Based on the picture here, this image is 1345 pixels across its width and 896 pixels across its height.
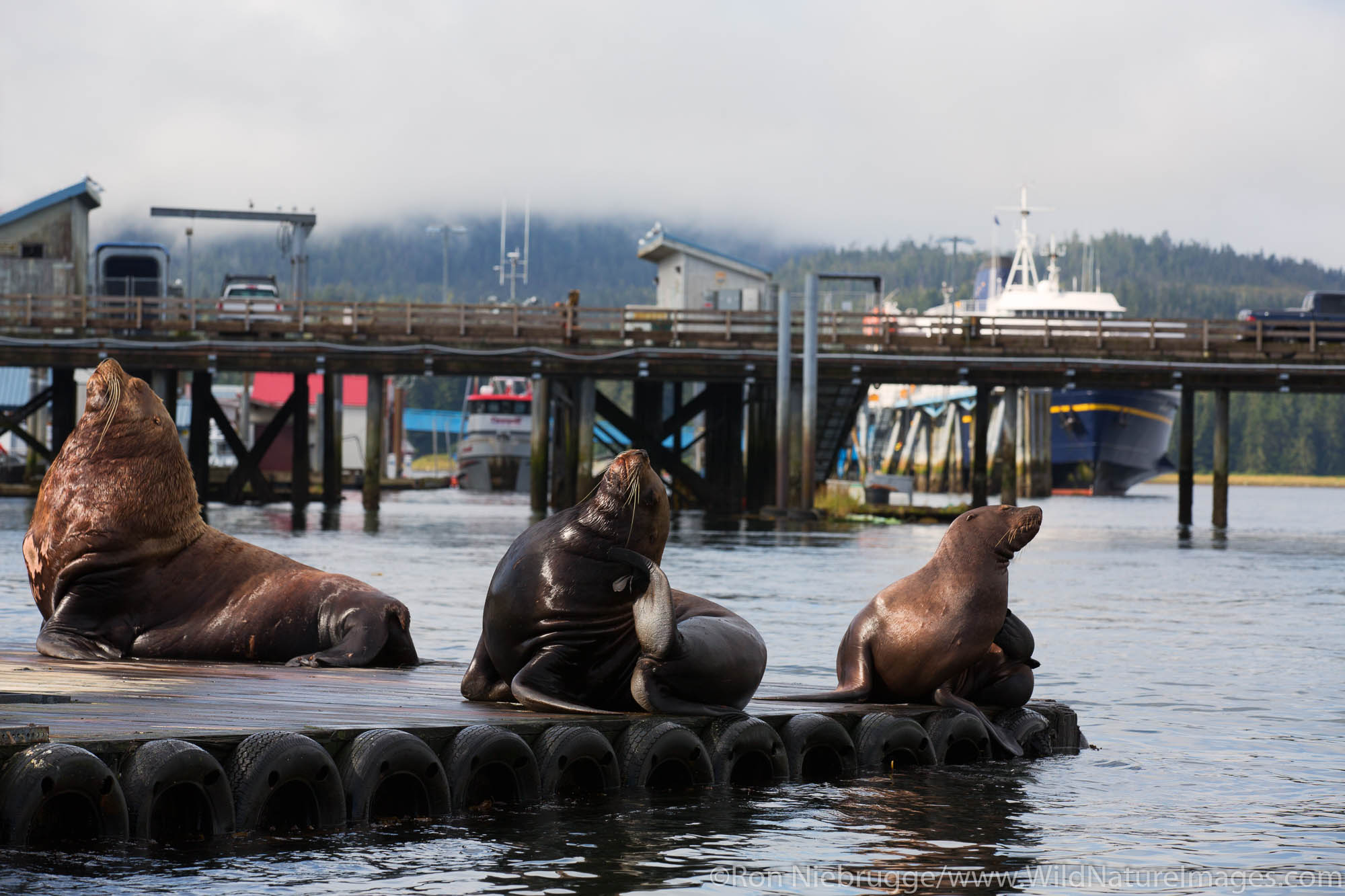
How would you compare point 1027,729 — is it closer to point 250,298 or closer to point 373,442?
point 373,442

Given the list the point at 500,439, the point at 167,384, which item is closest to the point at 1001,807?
the point at 167,384

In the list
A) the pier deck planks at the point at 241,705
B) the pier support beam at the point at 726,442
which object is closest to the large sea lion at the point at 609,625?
the pier deck planks at the point at 241,705

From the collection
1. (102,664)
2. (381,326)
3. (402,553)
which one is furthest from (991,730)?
(381,326)

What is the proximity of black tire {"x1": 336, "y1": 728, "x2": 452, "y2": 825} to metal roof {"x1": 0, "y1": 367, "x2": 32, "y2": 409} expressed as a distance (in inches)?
2626

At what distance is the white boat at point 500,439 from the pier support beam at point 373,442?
30.6 meters

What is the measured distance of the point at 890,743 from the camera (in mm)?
7973

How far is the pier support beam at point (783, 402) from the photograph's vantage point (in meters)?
34.6

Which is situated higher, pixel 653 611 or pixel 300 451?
pixel 300 451

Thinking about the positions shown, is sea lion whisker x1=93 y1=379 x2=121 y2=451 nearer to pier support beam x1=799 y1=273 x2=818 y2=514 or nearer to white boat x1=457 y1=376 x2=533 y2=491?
pier support beam x1=799 y1=273 x2=818 y2=514

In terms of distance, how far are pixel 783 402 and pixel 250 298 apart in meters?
14.4

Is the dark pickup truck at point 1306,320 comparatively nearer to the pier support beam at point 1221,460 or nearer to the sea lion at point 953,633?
the pier support beam at point 1221,460

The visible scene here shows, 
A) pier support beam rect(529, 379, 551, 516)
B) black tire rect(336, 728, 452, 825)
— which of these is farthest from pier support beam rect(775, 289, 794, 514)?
black tire rect(336, 728, 452, 825)

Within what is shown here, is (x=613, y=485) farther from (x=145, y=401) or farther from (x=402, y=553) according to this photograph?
(x=402, y=553)

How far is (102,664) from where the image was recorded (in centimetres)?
829
